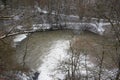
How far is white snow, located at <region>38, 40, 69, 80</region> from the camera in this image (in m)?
23.1

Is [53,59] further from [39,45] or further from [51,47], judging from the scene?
[39,45]

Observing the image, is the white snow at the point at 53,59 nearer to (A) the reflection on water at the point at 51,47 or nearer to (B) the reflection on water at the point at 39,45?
(A) the reflection on water at the point at 51,47

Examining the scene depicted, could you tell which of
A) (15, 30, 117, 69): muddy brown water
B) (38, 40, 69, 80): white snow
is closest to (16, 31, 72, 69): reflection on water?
(15, 30, 117, 69): muddy brown water

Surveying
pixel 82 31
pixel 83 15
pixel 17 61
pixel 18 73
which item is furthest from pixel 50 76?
pixel 83 15

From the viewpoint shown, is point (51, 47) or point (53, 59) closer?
point (53, 59)

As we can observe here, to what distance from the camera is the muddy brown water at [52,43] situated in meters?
26.1

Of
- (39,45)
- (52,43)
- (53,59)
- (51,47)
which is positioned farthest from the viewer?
(52,43)

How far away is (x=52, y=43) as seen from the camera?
3156 cm

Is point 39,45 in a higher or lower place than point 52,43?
higher

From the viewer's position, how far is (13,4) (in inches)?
1646

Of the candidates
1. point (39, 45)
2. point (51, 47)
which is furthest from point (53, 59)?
point (39, 45)

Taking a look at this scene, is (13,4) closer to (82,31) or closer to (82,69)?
(82,31)

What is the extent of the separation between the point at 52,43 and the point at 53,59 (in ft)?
17.5

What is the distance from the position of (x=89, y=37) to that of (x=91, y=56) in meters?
8.26
